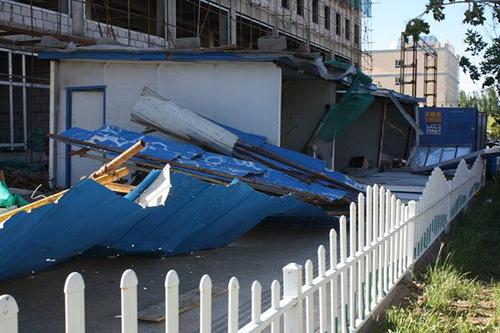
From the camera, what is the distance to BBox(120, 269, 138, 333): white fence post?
2102mm

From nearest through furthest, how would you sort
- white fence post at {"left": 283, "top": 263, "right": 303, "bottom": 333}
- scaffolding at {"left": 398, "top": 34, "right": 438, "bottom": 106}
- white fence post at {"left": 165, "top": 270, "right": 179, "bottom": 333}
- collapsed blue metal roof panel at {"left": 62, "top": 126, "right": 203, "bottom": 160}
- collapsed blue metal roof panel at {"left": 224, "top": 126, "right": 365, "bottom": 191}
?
white fence post at {"left": 165, "top": 270, "right": 179, "bottom": 333}
white fence post at {"left": 283, "top": 263, "right": 303, "bottom": 333}
collapsed blue metal roof panel at {"left": 62, "top": 126, "right": 203, "bottom": 160}
collapsed blue metal roof panel at {"left": 224, "top": 126, "right": 365, "bottom": 191}
scaffolding at {"left": 398, "top": 34, "right": 438, "bottom": 106}

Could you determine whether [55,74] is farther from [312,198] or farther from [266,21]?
[266,21]

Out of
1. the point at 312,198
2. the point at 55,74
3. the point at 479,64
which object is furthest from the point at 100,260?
the point at 479,64

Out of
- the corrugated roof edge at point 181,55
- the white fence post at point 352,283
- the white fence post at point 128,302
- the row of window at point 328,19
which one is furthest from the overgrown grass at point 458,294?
the row of window at point 328,19

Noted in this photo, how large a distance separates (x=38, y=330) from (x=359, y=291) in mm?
2442

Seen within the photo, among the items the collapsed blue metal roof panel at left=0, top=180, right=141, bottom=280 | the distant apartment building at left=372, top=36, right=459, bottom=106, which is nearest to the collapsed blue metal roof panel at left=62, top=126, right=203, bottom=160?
the collapsed blue metal roof panel at left=0, top=180, right=141, bottom=280

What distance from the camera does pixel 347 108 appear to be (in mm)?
13742

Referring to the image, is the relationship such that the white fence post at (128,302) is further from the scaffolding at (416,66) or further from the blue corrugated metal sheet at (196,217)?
the scaffolding at (416,66)

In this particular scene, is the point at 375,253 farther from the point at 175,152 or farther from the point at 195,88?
the point at 195,88

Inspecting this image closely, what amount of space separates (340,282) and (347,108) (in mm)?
9679

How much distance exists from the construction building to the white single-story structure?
0.50 metres

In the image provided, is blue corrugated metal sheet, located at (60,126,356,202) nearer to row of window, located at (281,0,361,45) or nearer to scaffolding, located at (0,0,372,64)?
scaffolding, located at (0,0,372,64)

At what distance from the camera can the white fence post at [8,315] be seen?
176cm

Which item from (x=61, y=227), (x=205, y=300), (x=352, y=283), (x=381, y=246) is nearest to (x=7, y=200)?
(x=61, y=227)
